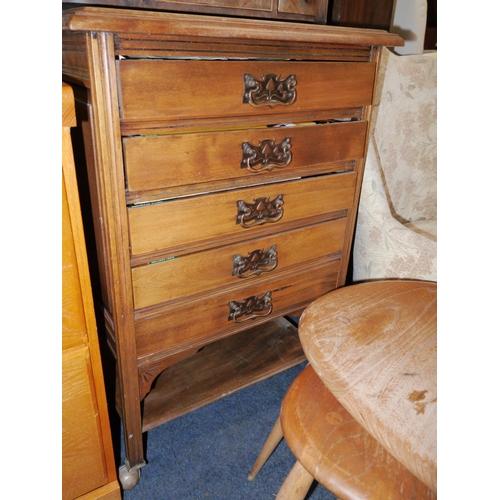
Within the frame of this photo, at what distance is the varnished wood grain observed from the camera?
627mm

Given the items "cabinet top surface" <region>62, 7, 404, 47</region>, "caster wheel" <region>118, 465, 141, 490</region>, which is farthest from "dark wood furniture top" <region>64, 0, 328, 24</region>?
"caster wheel" <region>118, 465, 141, 490</region>

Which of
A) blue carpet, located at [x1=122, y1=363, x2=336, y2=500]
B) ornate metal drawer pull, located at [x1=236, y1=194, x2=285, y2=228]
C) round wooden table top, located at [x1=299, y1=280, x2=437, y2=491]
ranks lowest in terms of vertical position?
blue carpet, located at [x1=122, y1=363, x2=336, y2=500]

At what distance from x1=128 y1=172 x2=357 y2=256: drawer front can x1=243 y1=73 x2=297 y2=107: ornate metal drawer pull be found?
0.18 m

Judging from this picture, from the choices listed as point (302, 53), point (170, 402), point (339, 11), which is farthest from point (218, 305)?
point (339, 11)

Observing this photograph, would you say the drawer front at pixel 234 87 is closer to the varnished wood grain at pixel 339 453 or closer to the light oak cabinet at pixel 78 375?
the light oak cabinet at pixel 78 375

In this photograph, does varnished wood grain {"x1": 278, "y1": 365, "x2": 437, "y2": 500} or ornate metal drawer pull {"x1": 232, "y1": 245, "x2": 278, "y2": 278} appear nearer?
varnished wood grain {"x1": 278, "y1": 365, "x2": 437, "y2": 500}

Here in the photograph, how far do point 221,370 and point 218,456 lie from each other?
0.72 ft

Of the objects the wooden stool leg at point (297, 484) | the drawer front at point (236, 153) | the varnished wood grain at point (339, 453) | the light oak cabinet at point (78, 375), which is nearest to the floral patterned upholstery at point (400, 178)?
the drawer front at point (236, 153)

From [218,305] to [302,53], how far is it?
0.56 meters

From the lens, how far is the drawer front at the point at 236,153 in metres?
0.75

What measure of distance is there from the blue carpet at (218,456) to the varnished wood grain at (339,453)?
42 cm

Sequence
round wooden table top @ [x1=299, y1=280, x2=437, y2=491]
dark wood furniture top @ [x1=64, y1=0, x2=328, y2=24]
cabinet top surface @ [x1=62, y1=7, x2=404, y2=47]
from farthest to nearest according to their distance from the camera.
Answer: dark wood furniture top @ [x1=64, y1=0, x2=328, y2=24], cabinet top surface @ [x1=62, y1=7, x2=404, y2=47], round wooden table top @ [x1=299, y1=280, x2=437, y2=491]

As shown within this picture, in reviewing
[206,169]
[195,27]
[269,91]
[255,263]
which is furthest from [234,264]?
[195,27]

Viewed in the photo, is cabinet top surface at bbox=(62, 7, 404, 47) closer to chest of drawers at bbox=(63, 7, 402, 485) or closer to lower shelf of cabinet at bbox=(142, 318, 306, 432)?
chest of drawers at bbox=(63, 7, 402, 485)
